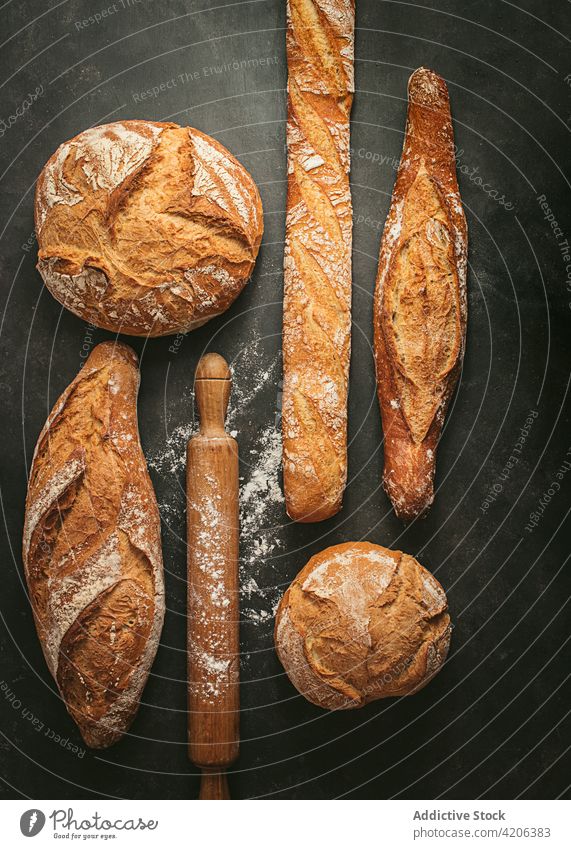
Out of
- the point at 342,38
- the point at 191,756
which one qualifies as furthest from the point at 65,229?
the point at 191,756

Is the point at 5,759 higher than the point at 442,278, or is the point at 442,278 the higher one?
the point at 442,278

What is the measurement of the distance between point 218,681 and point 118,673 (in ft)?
0.88

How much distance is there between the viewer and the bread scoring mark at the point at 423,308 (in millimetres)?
1892

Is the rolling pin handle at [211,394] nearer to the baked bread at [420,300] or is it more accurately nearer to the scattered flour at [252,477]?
the scattered flour at [252,477]

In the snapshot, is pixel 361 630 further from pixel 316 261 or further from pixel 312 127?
pixel 312 127

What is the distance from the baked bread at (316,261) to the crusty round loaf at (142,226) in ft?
0.59

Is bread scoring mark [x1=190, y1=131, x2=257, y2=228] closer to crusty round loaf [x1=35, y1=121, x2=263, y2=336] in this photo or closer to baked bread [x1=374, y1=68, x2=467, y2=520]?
crusty round loaf [x1=35, y1=121, x2=263, y2=336]

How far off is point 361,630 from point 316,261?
0.99 meters

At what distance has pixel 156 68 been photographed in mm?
2078

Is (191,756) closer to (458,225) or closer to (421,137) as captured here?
(458,225)

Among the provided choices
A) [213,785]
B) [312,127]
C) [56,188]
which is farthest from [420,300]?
[213,785]

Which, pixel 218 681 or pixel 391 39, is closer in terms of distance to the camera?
pixel 218 681

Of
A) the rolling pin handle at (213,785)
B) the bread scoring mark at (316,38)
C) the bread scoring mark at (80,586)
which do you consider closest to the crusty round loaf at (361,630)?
the rolling pin handle at (213,785)

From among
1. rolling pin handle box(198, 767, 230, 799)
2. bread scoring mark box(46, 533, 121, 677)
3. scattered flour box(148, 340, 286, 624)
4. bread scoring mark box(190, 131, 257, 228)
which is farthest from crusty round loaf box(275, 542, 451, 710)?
bread scoring mark box(190, 131, 257, 228)
